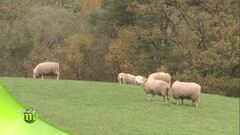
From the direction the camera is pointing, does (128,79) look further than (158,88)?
→ Yes

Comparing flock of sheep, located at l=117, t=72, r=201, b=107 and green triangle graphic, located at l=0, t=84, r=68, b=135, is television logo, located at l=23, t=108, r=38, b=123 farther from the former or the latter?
flock of sheep, located at l=117, t=72, r=201, b=107

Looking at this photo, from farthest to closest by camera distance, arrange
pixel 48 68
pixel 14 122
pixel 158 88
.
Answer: pixel 48 68 → pixel 158 88 → pixel 14 122

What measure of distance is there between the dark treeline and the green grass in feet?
41.6

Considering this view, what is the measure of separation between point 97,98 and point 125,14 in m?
22.9

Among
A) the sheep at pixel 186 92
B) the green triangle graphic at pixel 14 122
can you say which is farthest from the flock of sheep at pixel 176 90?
the green triangle graphic at pixel 14 122

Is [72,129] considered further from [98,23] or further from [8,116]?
[98,23]

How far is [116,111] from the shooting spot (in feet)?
39.3

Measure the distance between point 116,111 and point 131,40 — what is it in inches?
933

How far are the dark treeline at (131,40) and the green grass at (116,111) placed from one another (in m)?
12.7

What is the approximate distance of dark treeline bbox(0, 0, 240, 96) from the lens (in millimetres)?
29312

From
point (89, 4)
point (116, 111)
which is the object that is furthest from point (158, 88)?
point (89, 4)

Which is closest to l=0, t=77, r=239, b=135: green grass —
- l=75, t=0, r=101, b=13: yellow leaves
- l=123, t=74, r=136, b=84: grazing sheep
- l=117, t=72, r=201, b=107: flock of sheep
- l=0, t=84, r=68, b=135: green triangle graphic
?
l=117, t=72, r=201, b=107: flock of sheep

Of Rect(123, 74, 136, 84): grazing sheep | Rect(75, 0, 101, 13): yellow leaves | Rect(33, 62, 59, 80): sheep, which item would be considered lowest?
Rect(123, 74, 136, 84): grazing sheep

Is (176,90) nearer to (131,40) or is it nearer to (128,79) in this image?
(128,79)
